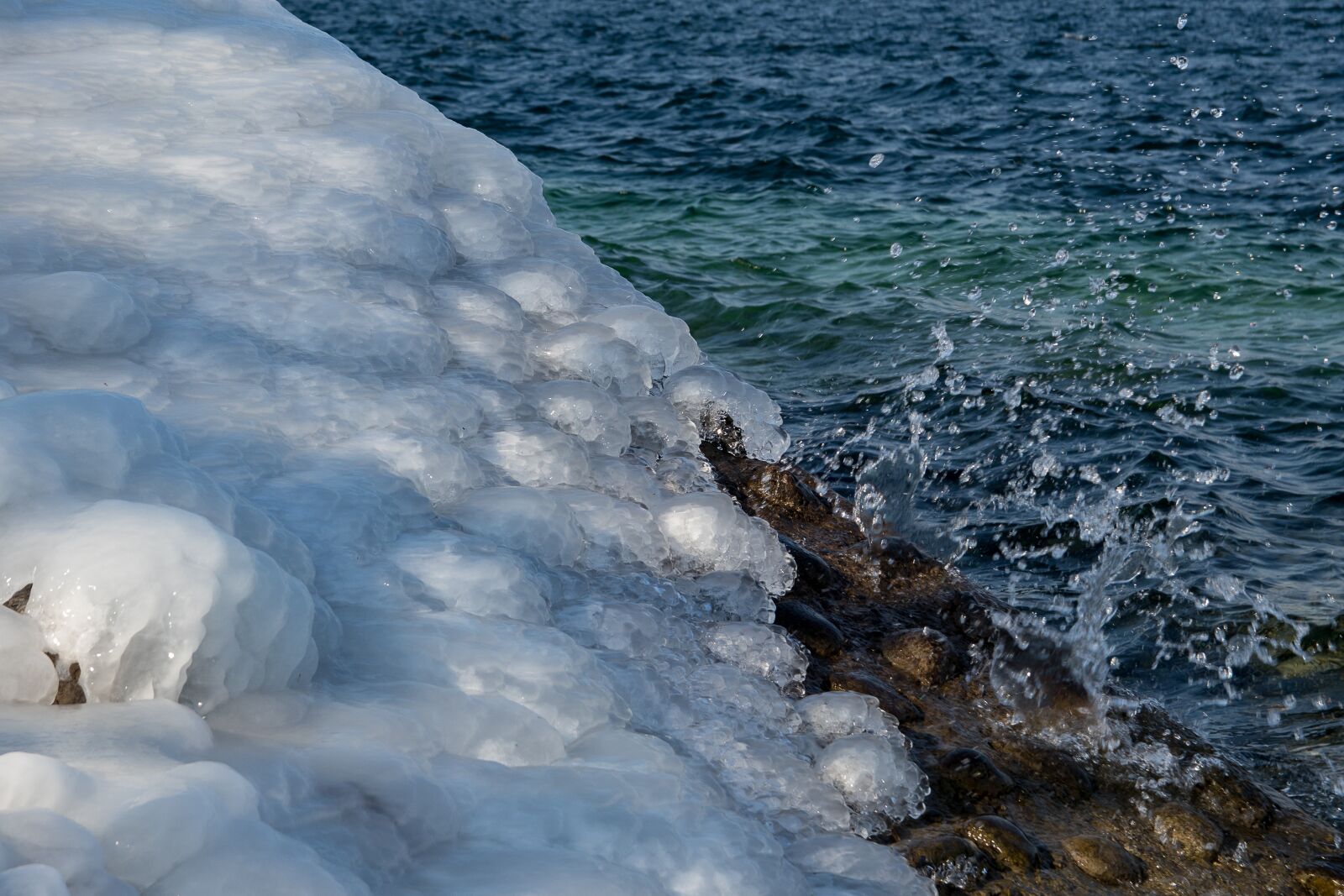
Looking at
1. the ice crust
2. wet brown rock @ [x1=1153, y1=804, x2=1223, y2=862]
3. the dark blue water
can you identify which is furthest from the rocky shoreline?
the dark blue water

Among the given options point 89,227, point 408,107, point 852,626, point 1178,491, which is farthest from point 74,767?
point 1178,491

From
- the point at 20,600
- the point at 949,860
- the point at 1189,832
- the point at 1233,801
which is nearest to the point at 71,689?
the point at 20,600

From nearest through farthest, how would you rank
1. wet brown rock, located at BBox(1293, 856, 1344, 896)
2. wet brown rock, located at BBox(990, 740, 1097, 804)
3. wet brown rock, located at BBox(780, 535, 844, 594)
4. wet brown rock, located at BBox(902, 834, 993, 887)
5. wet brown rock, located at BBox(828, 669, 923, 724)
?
wet brown rock, located at BBox(902, 834, 993, 887), wet brown rock, located at BBox(1293, 856, 1344, 896), wet brown rock, located at BBox(990, 740, 1097, 804), wet brown rock, located at BBox(828, 669, 923, 724), wet brown rock, located at BBox(780, 535, 844, 594)

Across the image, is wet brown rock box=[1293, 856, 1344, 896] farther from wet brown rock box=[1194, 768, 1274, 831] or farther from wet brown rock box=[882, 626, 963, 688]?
wet brown rock box=[882, 626, 963, 688]

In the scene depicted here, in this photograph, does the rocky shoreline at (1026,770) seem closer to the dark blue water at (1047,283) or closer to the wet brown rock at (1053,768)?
the wet brown rock at (1053,768)

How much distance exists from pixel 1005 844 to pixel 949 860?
140 mm

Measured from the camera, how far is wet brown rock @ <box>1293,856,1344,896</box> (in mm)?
2217

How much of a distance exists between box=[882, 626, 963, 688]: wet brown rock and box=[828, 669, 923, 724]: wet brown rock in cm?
14

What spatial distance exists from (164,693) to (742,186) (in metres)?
8.50

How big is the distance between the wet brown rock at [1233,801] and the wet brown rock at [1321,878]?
5.0 inches

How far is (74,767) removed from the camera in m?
1.31

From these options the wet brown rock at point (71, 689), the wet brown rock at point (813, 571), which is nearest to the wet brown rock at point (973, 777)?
the wet brown rock at point (813, 571)

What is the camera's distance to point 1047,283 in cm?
714

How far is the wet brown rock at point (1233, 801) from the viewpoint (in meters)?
2.37
